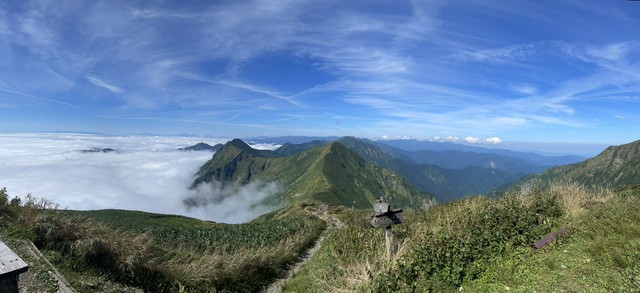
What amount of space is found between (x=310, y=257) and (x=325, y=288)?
10.6 m

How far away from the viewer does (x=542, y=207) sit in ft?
51.8

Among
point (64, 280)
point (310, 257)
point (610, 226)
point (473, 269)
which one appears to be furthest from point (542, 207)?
point (64, 280)

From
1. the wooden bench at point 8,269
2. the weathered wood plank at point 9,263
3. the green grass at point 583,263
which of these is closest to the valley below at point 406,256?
the green grass at point 583,263

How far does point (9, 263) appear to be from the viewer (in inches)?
155

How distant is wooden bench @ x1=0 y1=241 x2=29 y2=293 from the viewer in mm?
3826

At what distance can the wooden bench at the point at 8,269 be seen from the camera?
3826mm

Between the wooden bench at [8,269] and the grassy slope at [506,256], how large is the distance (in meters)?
8.42

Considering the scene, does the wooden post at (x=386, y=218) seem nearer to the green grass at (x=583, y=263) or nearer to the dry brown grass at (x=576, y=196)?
the green grass at (x=583, y=263)

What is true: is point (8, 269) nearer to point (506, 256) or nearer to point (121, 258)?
point (121, 258)

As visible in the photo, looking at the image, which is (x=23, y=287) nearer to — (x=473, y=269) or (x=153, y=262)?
(x=153, y=262)

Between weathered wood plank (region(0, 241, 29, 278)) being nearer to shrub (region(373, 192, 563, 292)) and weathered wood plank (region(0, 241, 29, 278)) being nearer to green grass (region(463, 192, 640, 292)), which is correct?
shrub (region(373, 192, 563, 292))

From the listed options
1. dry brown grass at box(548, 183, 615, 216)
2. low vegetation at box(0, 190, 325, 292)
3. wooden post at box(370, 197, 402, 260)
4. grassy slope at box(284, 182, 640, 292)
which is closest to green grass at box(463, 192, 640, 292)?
grassy slope at box(284, 182, 640, 292)

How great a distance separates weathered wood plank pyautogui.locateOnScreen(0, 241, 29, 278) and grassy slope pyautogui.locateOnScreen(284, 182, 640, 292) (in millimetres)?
8439

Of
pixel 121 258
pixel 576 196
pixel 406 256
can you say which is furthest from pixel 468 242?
pixel 121 258
